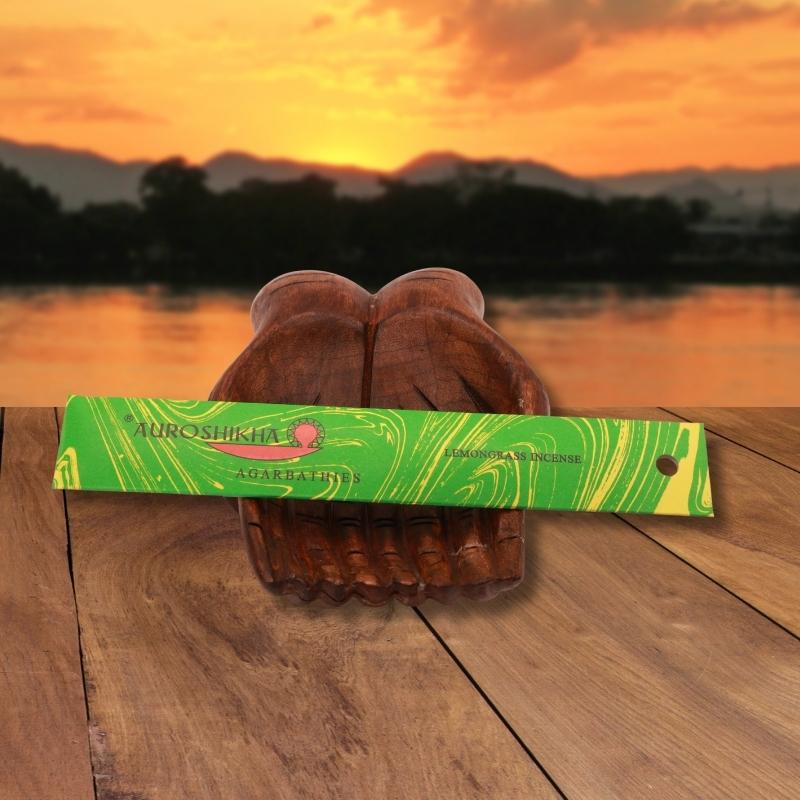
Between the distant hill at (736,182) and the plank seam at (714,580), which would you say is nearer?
the plank seam at (714,580)

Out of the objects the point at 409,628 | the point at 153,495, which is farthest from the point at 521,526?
the point at 153,495

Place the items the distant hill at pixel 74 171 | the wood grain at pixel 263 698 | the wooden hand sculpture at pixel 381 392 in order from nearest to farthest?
1. the wood grain at pixel 263 698
2. the wooden hand sculpture at pixel 381 392
3. the distant hill at pixel 74 171

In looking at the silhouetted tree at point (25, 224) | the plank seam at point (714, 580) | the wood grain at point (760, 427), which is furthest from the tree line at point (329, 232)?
the plank seam at point (714, 580)

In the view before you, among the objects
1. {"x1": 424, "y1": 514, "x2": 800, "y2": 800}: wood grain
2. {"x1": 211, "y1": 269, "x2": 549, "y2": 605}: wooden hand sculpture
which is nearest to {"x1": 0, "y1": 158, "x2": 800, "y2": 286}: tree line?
{"x1": 211, "y1": 269, "x2": 549, "y2": 605}: wooden hand sculpture

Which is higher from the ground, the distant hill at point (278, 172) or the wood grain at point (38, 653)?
the distant hill at point (278, 172)

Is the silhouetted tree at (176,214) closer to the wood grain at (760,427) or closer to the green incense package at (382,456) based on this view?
Result: the wood grain at (760,427)

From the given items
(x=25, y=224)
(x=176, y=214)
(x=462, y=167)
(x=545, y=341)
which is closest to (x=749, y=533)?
(x=545, y=341)

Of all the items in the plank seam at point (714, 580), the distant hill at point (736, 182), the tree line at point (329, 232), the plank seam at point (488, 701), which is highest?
the distant hill at point (736, 182)
